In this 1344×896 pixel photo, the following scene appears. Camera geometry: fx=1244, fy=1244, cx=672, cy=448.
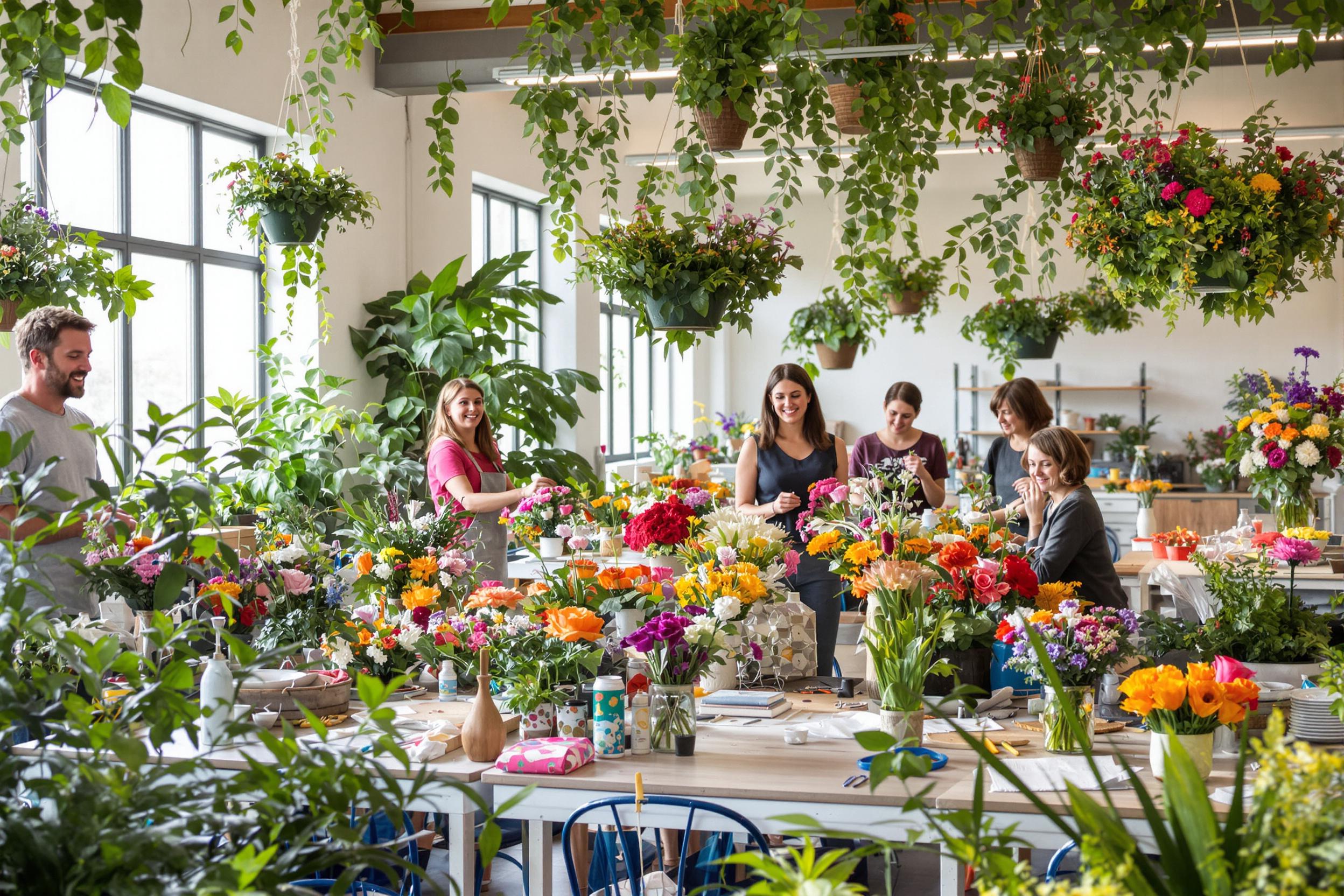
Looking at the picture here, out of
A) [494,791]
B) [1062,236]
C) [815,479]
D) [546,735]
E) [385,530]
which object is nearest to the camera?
[494,791]

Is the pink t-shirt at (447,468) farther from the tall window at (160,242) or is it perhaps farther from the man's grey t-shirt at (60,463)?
the man's grey t-shirt at (60,463)

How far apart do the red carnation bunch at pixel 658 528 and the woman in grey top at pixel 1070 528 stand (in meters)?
1.11

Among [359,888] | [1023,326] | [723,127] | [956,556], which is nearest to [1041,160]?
[723,127]

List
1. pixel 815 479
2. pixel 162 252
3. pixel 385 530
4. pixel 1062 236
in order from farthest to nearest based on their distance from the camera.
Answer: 1. pixel 1062 236
2. pixel 162 252
3. pixel 815 479
4. pixel 385 530

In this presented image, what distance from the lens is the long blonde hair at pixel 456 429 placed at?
4781 millimetres

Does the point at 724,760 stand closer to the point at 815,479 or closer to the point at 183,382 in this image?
the point at 815,479

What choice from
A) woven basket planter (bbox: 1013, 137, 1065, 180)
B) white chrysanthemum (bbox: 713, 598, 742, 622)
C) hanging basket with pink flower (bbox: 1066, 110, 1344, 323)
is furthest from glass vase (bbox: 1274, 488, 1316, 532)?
white chrysanthemum (bbox: 713, 598, 742, 622)

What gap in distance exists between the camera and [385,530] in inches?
143

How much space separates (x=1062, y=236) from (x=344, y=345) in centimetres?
756

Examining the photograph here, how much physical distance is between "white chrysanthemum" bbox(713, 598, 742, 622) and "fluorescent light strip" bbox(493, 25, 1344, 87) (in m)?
1.33

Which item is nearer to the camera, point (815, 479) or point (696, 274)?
point (696, 274)

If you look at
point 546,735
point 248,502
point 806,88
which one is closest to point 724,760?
point 546,735

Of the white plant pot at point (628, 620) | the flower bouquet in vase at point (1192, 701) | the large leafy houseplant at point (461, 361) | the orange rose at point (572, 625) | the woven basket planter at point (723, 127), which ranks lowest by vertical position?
the flower bouquet in vase at point (1192, 701)

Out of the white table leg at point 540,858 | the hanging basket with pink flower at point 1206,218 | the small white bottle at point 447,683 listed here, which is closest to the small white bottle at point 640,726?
the white table leg at point 540,858
